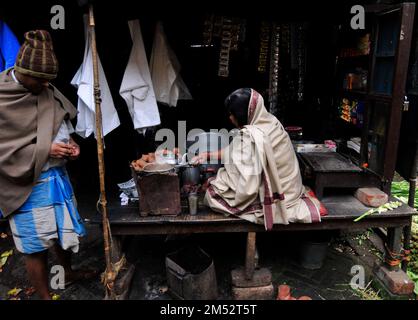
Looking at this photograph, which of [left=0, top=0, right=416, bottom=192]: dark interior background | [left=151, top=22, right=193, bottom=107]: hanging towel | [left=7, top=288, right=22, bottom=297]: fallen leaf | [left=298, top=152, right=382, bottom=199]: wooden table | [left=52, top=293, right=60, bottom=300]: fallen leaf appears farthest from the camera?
[left=0, top=0, right=416, bottom=192]: dark interior background

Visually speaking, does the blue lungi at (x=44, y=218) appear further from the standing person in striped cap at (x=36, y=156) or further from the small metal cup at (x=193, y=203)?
the small metal cup at (x=193, y=203)

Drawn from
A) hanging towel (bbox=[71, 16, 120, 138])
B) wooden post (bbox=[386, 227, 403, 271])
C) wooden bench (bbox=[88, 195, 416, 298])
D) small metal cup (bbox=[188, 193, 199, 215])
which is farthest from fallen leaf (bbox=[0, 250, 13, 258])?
wooden post (bbox=[386, 227, 403, 271])

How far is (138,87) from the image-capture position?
4.16 m

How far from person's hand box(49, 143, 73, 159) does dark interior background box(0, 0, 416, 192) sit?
1.66 metres

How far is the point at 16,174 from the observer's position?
9.58 feet

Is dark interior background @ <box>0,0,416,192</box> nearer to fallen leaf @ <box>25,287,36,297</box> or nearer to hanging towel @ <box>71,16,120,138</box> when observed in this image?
hanging towel @ <box>71,16,120,138</box>

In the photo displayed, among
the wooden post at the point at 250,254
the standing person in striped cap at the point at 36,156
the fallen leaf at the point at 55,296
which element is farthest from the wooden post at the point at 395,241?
the fallen leaf at the point at 55,296

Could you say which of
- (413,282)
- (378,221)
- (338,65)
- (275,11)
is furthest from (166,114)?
(413,282)

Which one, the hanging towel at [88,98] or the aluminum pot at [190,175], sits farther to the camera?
the aluminum pot at [190,175]

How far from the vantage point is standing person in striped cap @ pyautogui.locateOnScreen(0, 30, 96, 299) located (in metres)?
2.88

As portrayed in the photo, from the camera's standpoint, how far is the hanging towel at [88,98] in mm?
3779

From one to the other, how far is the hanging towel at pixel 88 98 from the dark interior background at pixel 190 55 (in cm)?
67

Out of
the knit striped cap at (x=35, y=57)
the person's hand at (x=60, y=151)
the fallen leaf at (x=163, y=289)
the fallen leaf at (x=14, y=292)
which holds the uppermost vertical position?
the knit striped cap at (x=35, y=57)

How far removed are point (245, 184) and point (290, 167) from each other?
2.13 ft
